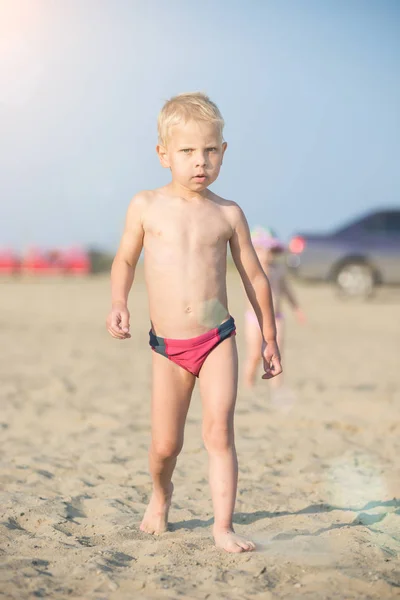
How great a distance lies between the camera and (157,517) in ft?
12.5

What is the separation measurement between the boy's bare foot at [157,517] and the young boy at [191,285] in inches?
12.5

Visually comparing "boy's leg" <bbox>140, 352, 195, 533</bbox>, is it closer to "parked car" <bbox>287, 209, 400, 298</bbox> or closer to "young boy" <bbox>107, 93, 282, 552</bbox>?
"young boy" <bbox>107, 93, 282, 552</bbox>

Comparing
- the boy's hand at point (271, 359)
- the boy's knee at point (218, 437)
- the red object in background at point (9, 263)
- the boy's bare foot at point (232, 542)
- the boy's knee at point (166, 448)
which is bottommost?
the red object in background at point (9, 263)

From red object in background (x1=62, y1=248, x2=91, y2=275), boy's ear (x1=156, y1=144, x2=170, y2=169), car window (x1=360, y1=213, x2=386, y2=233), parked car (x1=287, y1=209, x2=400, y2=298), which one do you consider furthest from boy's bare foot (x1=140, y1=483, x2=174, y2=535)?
red object in background (x1=62, y1=248, x2=91, y2=275)

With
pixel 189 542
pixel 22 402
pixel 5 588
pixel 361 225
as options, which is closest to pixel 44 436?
pixel 22 402

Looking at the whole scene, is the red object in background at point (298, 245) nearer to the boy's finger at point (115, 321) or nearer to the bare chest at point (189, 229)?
the bare chest at point (189, 229)

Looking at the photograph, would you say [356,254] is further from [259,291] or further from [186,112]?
[186,112]

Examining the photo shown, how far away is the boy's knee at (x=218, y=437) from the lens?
138 inches

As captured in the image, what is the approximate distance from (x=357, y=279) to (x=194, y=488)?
14398 mm

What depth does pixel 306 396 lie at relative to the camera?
7.61 metres

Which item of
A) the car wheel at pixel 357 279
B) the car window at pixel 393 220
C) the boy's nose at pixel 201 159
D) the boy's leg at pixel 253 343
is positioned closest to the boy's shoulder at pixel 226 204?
the boy's nose at pixel 201 159

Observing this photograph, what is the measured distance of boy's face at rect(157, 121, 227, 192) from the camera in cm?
341

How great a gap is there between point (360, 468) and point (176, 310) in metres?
2.17

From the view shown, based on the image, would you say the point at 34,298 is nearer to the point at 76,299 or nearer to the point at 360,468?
the point at 76,299
